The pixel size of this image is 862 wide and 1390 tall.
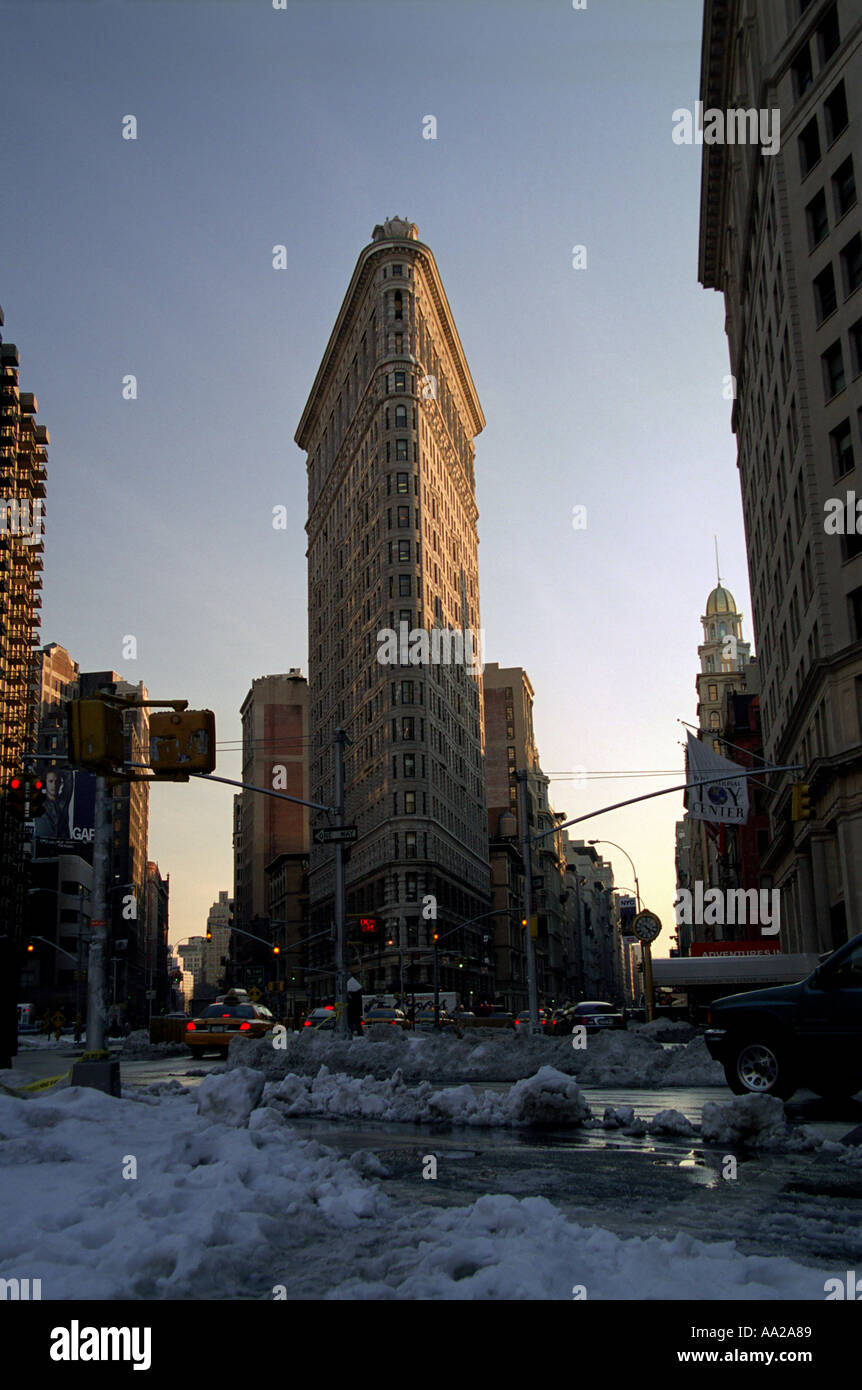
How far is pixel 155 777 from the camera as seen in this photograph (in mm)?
13492

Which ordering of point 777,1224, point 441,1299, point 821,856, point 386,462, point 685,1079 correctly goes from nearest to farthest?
1. point 441,1299
2. point 777,1224
3. point 685,1079
4. point 821,856
5. point 386,462

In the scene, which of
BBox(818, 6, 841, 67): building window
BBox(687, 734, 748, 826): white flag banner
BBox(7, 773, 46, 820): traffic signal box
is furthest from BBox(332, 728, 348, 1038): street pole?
BBox(818, 6, 841, 67): building window

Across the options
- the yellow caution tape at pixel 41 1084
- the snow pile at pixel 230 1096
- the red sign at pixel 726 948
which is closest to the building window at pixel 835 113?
the red sign at pixel 726 948

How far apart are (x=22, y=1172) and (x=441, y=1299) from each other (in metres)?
3.50

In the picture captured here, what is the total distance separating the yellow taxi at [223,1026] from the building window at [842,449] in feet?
86.5

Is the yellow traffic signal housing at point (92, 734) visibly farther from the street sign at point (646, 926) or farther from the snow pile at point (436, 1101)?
the street sign at point (646, 926)

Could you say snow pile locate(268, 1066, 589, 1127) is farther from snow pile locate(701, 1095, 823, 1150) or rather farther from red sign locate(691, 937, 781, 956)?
red sign locate(691, 937, 781, 956)

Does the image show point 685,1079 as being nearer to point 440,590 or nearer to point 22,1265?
point 22,1265

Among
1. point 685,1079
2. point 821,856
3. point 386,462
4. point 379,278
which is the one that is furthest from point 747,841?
point 685,1079

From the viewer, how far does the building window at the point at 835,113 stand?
41281 mm

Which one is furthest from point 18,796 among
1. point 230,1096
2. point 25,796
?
point 230,1096

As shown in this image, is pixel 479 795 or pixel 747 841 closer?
pixel 747 841

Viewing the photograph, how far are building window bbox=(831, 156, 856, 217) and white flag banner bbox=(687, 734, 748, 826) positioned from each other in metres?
19.5

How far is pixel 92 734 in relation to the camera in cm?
1297
